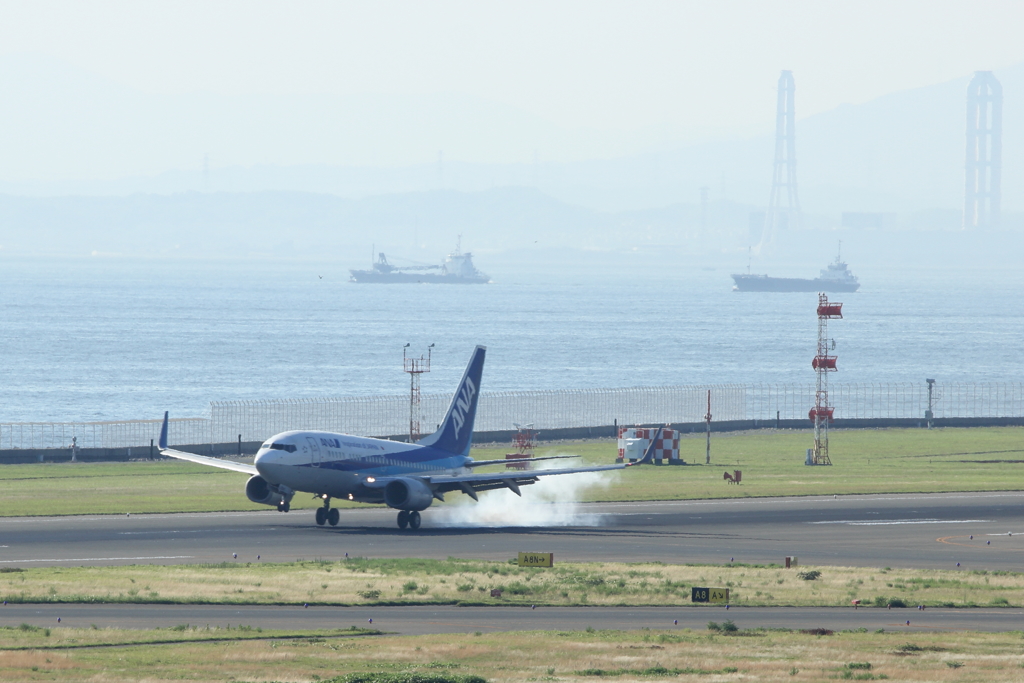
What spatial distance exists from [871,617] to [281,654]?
18272mm

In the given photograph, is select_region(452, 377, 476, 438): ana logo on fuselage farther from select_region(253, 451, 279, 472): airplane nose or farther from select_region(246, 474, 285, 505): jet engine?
select_region(253, 451, 279, 472): airplane nose

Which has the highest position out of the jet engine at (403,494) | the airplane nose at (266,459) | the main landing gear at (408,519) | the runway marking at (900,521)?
the airplane nose at (266,459)

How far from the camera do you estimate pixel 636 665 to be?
32.9 meters

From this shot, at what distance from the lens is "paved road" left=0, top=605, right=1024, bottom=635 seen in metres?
38.7

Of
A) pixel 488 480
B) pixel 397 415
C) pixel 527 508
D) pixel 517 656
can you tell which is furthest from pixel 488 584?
pixel 397 415

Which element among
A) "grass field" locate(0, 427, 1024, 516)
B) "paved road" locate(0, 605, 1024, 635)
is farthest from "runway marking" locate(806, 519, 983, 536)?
"paved road" locate(0, 605, 1024, 635)

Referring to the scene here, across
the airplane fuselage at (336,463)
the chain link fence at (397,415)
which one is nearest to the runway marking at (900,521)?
the airplane fuselage at (336,463)

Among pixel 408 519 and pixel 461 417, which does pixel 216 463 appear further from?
pixel 461 417

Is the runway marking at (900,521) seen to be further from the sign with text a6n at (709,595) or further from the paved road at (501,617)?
the sign with text a6n at (709,595)

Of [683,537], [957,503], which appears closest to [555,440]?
[957,503]

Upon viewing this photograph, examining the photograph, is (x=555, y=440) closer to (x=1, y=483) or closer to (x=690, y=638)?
(x=1, y=483)

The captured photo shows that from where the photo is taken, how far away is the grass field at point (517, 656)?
3134cm

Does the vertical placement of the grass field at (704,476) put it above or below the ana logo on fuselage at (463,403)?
below

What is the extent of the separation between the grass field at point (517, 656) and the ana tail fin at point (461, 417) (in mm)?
30606
